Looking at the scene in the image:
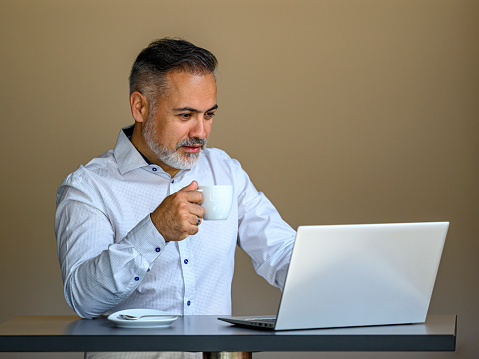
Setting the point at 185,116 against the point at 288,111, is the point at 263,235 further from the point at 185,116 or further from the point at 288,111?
the point at 288,111

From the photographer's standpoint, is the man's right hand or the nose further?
the nose

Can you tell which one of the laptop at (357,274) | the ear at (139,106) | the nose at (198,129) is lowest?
the laptop at (357,274)

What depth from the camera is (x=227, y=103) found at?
12.6ft

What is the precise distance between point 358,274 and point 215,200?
0.38 m

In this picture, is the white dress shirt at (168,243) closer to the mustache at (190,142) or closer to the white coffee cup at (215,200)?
the mustache at (190,142)

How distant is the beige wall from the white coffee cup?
228cm

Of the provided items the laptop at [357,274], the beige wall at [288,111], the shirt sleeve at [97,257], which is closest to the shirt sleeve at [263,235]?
the shirt sleeve at [97,257]

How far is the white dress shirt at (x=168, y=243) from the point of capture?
1.82 m

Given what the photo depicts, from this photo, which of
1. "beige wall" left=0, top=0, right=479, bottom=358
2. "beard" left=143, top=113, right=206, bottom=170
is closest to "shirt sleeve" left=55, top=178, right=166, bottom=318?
"beard" left=143, top=113, right=206, bottom=170

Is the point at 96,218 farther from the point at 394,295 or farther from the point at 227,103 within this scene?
the point at 227,103

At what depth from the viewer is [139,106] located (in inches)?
85.4

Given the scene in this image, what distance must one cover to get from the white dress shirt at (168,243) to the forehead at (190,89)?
22cm

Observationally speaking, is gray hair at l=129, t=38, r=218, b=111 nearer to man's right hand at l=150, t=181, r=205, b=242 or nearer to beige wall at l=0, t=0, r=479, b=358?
man's right hand at l=150, t=181, r=205, b=242

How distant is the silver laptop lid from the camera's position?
4.04ft
